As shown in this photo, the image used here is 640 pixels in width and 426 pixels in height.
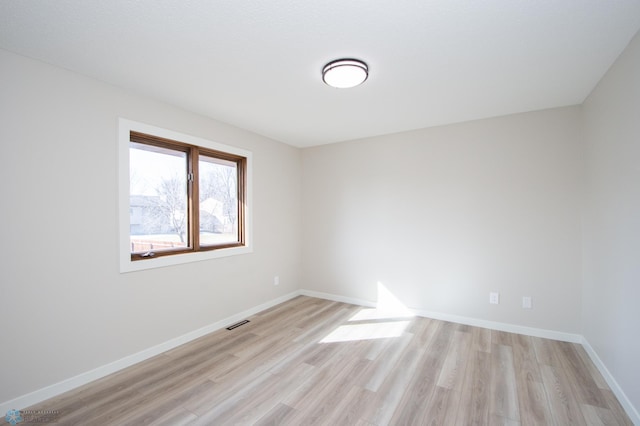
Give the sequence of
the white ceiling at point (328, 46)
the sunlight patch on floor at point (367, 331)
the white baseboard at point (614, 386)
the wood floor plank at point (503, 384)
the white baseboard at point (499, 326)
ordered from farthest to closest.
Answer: the sunlight patch on floor at point (367, 331) < the white baseboard at point (499, 326) < the wood floor plank at point (503, 384) < the white baseboard at point (614, 386) < the white ceiling at point (328, 46)

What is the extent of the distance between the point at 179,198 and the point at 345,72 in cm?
218

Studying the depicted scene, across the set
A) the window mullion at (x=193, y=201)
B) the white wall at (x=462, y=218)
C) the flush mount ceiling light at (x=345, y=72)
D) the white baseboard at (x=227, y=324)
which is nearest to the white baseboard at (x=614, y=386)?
the white baseboard at (x=227, y=324)

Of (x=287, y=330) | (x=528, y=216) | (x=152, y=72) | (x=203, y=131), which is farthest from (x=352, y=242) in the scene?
(x=152, y=72)

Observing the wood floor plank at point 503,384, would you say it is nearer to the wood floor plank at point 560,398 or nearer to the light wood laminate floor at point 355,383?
the light wood laminate floor at point 355,383

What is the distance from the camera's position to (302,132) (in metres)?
3.88

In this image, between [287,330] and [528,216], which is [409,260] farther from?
[287,330]

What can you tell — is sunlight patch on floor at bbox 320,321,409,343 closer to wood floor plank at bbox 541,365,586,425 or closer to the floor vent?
the floor vent

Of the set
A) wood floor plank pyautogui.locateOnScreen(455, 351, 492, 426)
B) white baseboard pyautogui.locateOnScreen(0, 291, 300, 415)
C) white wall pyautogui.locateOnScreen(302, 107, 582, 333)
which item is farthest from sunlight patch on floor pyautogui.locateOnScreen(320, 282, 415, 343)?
white baseboard pyautogui.locateOnScreen(0, 291, 300, 415)

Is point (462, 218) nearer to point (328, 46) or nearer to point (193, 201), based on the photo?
point (328, 46)

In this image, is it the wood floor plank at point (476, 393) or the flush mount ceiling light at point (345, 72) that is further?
the flush mount ceiling light at point (345, 72)

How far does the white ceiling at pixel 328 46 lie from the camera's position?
5.09 ft

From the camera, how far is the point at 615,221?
7.06 ft

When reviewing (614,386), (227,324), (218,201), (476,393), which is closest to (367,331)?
(476,393)

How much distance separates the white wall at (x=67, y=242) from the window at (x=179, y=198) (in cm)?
13
